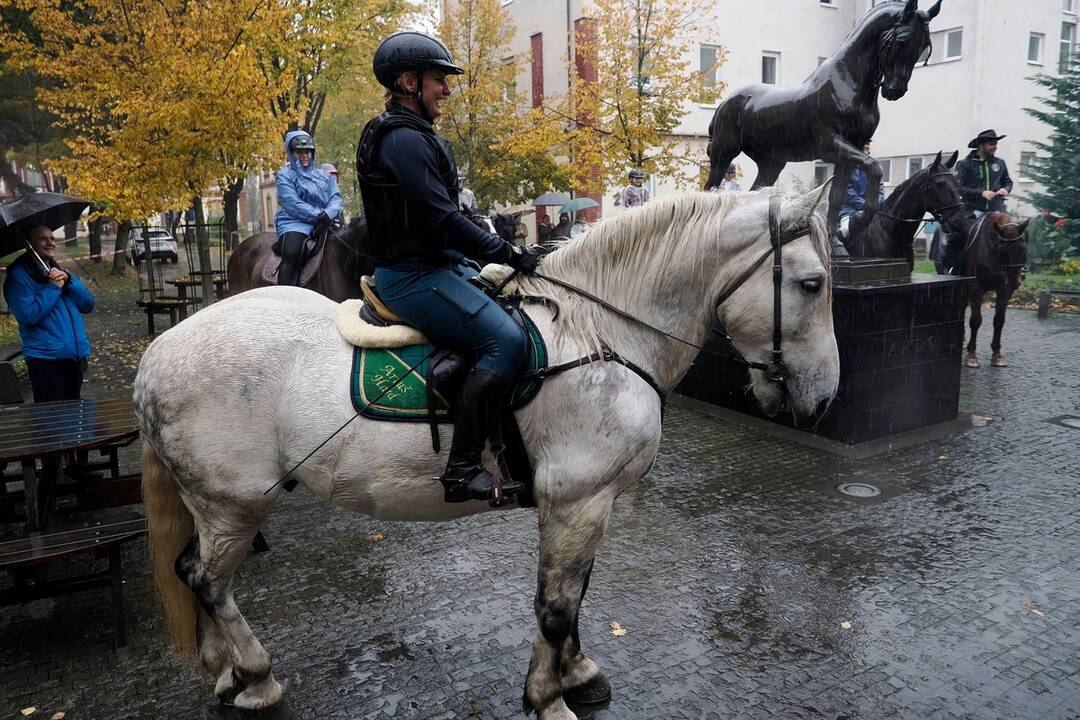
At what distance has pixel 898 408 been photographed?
7.76m

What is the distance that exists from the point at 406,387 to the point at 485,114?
75.8 feet

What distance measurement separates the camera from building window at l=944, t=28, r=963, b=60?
27359 millimetres

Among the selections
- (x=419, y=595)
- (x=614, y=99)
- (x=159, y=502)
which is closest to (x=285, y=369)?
(x=159, y=502)

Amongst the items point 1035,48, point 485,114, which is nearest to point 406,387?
point 485,114

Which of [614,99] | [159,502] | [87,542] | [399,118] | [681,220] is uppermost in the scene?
[614,99]

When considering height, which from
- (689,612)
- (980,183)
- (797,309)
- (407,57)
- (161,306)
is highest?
(407,57)

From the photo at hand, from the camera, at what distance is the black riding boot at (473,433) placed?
3061mm

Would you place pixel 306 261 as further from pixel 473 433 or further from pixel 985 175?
pixel 985 175

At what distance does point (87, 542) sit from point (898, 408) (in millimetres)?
7132

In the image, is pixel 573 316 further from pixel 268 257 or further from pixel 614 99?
pixel 614 99

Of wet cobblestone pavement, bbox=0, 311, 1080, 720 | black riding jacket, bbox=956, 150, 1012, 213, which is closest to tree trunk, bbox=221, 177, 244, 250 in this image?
wet cobblestone pavement, bbox=0, 311, 1080, 720

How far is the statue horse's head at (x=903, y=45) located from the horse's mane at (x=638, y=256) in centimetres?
505

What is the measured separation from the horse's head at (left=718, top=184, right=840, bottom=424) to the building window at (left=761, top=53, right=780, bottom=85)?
27124 millimetres

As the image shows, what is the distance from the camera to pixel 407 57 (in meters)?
3.04
